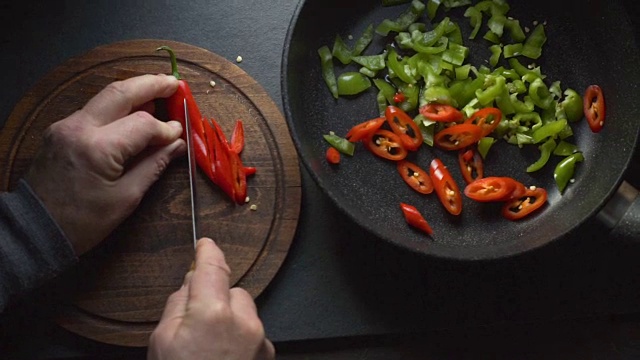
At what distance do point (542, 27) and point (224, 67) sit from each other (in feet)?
2.06

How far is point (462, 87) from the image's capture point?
146 centimetres

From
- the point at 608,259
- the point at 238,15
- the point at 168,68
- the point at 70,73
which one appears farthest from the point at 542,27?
the point at 70,73

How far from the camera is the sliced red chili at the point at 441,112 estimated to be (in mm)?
1420

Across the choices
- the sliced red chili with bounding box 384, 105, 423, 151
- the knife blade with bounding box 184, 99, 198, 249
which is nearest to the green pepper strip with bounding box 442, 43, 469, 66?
the sliced red chili with bounding box 384, 105, 423, 151

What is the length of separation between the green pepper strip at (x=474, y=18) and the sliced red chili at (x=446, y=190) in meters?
0.29

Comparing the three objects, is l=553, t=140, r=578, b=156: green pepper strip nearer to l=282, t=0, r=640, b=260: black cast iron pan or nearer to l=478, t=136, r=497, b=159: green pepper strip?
l=282, t=0, r=640, b=260: black cast iron pan

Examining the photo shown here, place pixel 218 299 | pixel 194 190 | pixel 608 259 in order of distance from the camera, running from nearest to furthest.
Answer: pixel 218 299, pixel 194 190, pixel 608 259

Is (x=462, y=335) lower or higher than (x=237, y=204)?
lower

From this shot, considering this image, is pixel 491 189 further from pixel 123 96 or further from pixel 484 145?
pixel 123 96

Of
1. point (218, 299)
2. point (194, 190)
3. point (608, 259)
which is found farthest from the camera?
point (608, 259)

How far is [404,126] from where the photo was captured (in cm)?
145

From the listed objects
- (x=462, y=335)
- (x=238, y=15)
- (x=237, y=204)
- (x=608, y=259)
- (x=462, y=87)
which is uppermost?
(x=238, y=15)

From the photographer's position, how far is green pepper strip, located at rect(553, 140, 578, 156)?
1457 mm

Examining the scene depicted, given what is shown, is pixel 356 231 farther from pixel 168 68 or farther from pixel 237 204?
pixel 168 68
